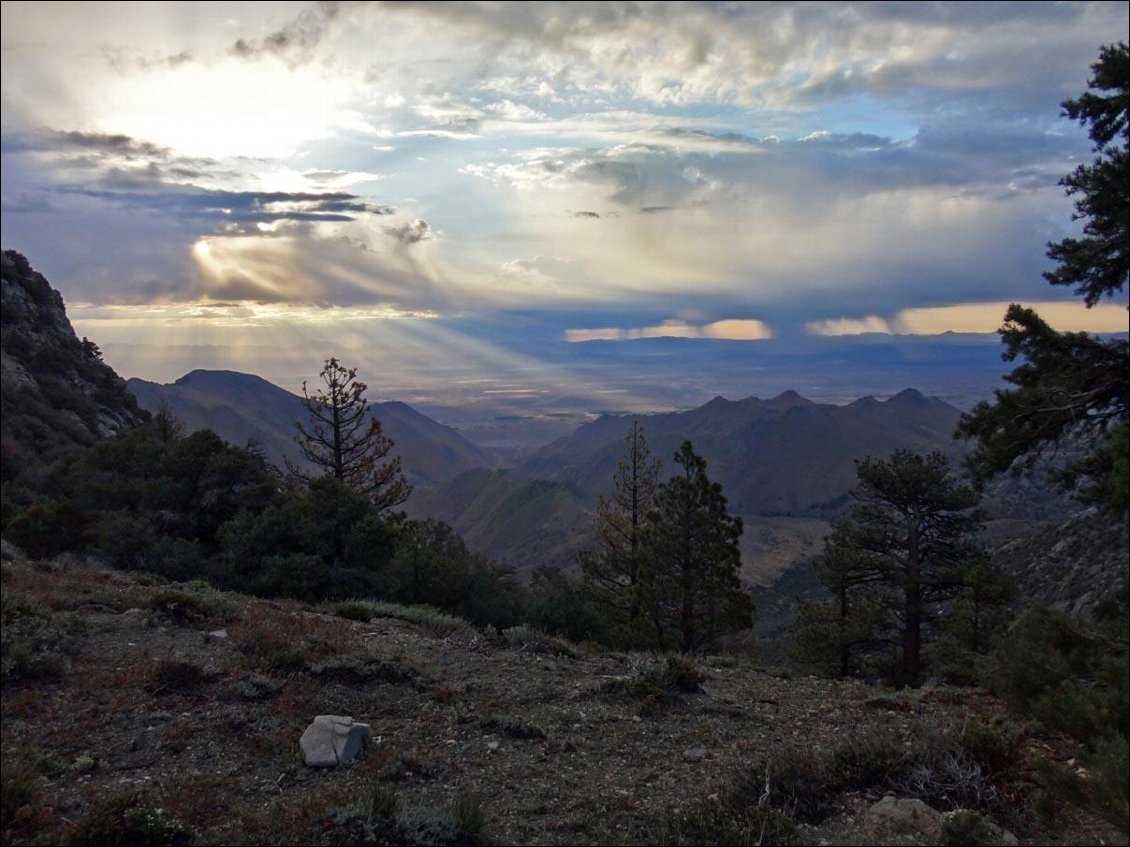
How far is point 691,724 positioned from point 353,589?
12.2 meters

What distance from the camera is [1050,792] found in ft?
15.5

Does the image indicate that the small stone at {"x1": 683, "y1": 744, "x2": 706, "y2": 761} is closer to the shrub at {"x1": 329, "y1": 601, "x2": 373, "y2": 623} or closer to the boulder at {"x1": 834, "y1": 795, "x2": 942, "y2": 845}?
the boulder at {"x1": 834, "y1": 795, "x2": 942, "y2": 845}

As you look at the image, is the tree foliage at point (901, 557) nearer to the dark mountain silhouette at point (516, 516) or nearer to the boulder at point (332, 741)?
the boulder at point (332, 741)

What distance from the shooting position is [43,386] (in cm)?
4025

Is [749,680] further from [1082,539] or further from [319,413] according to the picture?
[319,413]

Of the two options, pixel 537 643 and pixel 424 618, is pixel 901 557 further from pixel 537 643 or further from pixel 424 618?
pixel 424 618

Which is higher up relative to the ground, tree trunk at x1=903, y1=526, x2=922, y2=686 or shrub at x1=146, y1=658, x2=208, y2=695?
shrub at x1=146, y1=658, x2=208, y2=695

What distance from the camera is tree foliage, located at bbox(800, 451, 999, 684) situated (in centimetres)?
1836

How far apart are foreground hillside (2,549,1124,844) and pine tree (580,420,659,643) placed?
1189 cm

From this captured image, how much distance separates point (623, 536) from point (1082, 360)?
22.5m

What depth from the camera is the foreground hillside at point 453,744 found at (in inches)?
201

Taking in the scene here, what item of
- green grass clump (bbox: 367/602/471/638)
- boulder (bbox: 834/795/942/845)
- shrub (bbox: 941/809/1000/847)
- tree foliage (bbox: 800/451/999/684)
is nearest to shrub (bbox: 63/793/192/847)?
boulder (bbox: 834/795/942/845)

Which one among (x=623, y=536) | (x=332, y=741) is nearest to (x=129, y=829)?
(x=332, y=741)

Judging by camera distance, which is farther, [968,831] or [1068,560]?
[1068,560]
